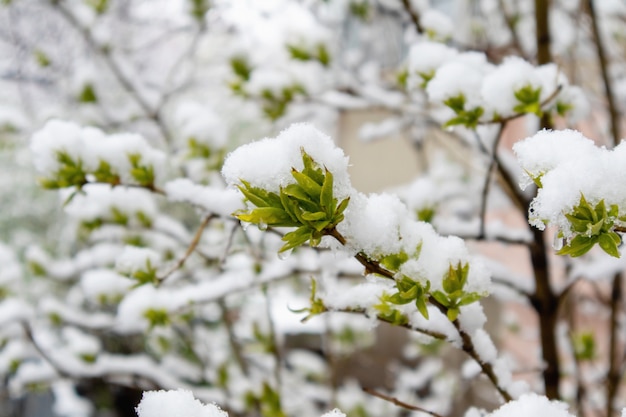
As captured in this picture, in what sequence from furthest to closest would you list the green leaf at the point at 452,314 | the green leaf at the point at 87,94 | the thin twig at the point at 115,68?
1. the thin twig at the point at 115,68
2. the green leaf at the point at 87,94
3. the green leaf at the point at 452,314

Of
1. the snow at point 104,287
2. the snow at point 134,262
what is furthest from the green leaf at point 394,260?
the snow at point 104,287

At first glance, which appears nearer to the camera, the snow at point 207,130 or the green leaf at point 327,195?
the green leaf at point 327,195

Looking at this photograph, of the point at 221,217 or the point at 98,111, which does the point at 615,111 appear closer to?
the point at 221,217

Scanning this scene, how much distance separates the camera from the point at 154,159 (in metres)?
0.82

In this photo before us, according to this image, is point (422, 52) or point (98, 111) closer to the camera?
point (422, 52)

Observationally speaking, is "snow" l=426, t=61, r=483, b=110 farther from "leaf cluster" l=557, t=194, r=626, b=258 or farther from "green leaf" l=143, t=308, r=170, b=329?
"green leaf" l=143, t=308, r=170, b=329

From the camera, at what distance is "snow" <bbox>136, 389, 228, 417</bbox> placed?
37 centimetres

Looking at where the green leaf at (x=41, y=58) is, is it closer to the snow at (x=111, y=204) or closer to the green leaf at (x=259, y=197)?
the snow at (x=111, y=204)

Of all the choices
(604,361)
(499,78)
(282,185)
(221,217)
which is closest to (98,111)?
(221,217)

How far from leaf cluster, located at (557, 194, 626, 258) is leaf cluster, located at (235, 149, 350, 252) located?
0.16 metres

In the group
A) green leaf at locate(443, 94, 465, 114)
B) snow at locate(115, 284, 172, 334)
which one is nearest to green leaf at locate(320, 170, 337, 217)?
green leaf at locate(443, 94, 465, 114)

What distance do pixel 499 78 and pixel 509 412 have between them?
1.51 feet

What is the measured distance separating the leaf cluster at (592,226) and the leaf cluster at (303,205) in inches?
6.3

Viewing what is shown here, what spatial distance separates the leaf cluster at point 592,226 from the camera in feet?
1.23
